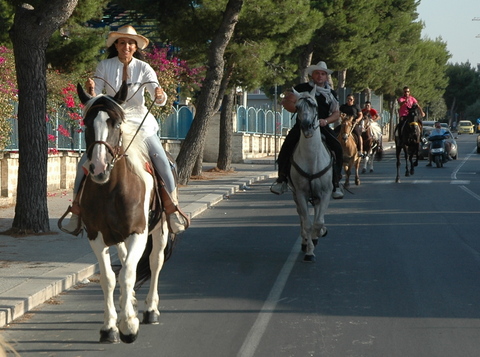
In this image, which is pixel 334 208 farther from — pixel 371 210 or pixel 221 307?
pixel 221 307

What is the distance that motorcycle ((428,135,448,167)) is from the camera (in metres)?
39.4

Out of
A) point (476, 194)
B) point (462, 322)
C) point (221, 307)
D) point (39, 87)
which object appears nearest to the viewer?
point (462, 322)

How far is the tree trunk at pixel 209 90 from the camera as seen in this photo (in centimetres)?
2673

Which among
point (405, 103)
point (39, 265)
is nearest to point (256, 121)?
point (405, 103)

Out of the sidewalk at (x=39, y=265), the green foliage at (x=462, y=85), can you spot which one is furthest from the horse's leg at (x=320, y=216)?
the green foliage at (x=462, y=85)

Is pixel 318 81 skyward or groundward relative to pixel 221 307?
skyward

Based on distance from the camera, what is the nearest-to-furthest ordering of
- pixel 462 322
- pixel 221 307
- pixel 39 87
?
pixel 462 322 → pixel 221 307 → pixel 39 87

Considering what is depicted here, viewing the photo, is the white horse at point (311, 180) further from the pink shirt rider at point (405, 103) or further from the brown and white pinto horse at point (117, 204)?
the pink shirt rider at point (405, 103)

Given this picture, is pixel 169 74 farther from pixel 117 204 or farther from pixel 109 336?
pixel 109 336

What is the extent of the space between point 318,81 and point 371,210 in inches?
274

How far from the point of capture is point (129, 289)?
788 cm

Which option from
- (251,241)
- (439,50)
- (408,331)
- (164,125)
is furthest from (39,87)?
(439,50)

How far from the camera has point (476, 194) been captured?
2419 centimetres

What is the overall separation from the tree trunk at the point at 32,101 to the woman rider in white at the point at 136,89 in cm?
544
